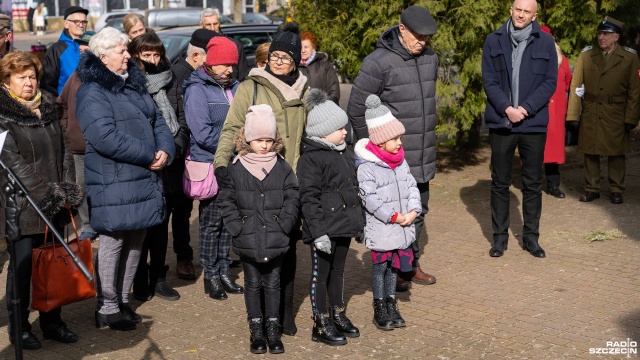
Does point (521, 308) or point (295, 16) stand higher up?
point (295, 16)

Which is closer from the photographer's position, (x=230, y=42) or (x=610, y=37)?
(x=230, y=42)

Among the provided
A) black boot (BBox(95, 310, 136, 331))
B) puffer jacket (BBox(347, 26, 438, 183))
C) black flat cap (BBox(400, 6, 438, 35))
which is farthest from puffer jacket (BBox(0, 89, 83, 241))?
black flat cap (BBox(400, 6, 438, 35))

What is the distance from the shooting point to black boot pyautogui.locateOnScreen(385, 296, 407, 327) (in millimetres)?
6473

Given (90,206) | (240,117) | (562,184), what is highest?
(240,117)

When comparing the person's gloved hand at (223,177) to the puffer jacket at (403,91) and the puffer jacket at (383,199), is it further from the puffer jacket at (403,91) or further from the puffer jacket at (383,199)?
the puffer jacket at (403,91)

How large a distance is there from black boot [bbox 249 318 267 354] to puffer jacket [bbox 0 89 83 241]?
1337 millimetres

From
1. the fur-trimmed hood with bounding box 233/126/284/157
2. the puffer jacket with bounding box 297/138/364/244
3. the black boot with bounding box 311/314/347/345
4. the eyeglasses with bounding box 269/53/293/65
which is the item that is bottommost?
the black boot with bounding box 311/314/347/345

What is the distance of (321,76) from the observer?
9195mm

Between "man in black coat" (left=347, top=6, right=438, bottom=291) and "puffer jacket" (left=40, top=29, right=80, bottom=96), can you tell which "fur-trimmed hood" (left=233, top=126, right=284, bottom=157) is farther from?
"puffer jacket" (left=40, top=29, right=80, bottom=96)

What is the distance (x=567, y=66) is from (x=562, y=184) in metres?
1.45

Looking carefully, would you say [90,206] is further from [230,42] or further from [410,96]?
[410,96]

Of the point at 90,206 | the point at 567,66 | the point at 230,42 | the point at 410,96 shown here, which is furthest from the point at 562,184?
the point at 90,206

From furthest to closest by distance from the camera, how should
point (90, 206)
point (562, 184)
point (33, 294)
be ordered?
point (562, 184) → point (90, 206) → point (33, 294)

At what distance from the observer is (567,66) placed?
35.4 feet
